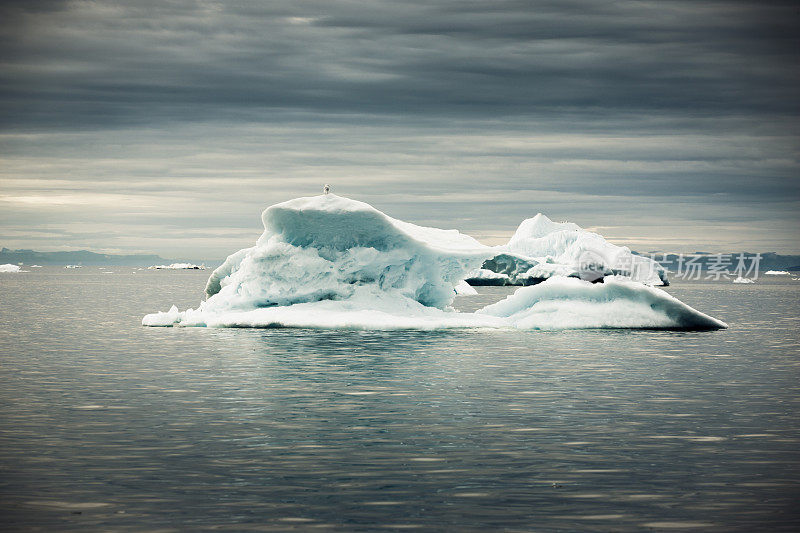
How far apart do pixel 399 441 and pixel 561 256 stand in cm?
8541

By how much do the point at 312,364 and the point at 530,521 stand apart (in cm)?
1372

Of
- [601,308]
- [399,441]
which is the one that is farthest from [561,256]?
[399,441]

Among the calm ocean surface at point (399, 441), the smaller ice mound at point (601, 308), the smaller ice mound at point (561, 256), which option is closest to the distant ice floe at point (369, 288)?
the smaller ice mound at point (601, 308)

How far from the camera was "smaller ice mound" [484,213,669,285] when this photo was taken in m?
87.6

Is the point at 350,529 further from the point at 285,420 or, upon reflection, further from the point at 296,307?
the point at 296,307

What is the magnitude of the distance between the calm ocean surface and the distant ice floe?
6.52 meters

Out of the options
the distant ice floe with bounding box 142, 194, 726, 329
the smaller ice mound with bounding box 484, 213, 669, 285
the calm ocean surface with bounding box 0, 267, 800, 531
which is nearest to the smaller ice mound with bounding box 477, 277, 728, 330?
the distant ice floe with bounding box 142, 194, 726, 329

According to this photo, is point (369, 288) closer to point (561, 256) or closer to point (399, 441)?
point (399, 441)

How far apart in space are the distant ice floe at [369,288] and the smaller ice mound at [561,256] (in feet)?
145

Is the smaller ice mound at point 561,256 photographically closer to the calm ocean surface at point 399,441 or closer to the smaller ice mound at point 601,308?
the smaller ice mound at point 601,308

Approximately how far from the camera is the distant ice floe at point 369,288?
30922 millimetres

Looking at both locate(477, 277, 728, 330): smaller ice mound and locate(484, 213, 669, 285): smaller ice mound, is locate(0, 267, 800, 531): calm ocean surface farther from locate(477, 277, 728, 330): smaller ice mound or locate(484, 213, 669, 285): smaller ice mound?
locate(484, 213, 669, 285): smaller ice mound

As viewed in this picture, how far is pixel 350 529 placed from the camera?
A: 8273 mm

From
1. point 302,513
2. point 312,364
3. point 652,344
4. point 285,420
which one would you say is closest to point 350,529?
point 302,513
